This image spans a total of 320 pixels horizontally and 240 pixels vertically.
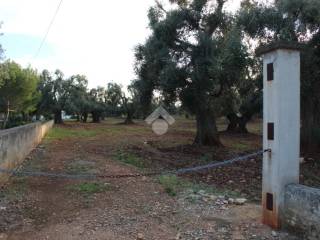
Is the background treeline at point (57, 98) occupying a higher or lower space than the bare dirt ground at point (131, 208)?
higher

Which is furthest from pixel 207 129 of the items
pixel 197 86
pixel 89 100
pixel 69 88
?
pixel 89 100

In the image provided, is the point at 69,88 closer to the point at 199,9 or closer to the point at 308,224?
the point at 199,9

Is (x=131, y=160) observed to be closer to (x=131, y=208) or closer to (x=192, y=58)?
(x=192, y=58)

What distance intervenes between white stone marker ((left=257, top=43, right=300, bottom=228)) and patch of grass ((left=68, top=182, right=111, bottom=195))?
3.32 metres

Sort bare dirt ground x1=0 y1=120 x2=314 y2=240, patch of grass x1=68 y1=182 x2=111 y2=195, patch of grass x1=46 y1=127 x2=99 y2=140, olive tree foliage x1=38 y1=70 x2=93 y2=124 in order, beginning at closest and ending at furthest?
bare dirt ground x1=0 y1=120 x2=314 y2=240 < patch of grass x1=68 y1=182 x2=111 y2=195 < patch of grass x1=46 y1=127 x2=99 y2=140 < olive tree foliage x1=38 y1=70 x2=93 y2=124

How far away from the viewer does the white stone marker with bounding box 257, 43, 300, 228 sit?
489 cm

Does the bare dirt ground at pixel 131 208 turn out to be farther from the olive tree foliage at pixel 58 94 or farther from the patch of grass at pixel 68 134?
the olive tree foliage at pixel 58 94

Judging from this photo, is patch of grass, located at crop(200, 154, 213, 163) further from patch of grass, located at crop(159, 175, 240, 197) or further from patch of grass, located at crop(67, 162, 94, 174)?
patch of grass, located at crop(159, 175, 240, 197)

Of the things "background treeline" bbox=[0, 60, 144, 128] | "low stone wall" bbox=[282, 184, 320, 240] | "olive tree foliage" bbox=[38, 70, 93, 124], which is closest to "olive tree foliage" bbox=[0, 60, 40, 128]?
"background treeline" bbox=[0, 60, 144, 128]

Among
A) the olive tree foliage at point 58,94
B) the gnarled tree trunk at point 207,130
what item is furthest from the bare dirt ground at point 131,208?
the olive tree foliage at point 58,94

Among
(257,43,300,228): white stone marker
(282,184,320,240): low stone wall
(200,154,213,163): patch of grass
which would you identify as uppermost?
(257,43,300,228): white stone marker

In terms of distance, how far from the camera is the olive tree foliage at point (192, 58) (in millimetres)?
15367

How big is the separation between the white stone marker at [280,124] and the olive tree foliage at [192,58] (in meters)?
9.17

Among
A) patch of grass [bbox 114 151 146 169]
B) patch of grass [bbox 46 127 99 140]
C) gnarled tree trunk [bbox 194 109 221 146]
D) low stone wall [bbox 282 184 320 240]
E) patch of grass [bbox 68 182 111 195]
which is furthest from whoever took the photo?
patch of grass [bbox 46 127 99 140]
